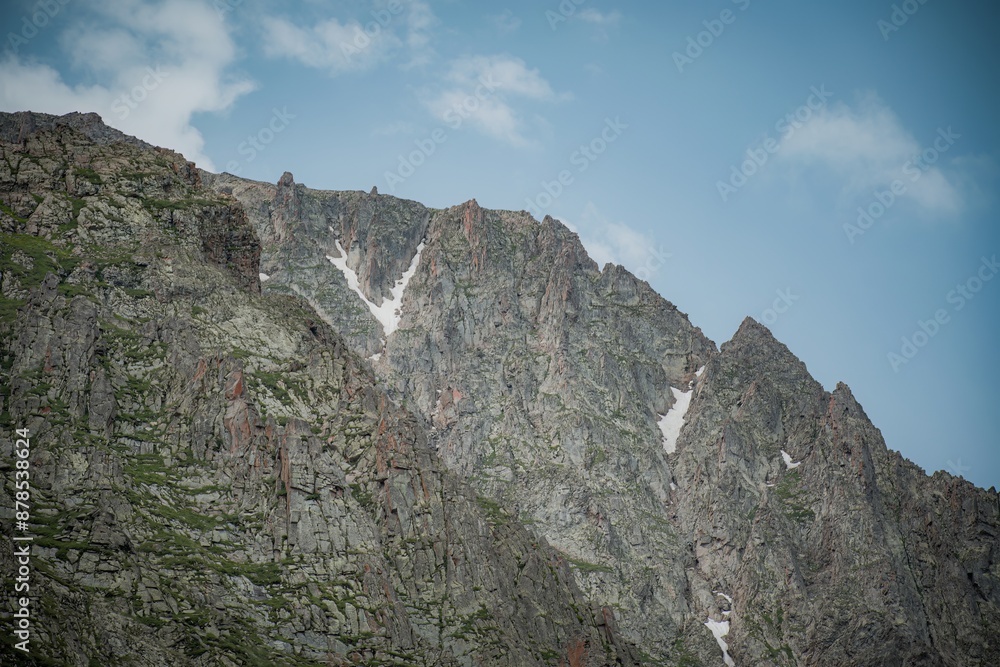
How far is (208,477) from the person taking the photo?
137 m

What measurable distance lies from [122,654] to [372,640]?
31801mm

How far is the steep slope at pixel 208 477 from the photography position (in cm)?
11438

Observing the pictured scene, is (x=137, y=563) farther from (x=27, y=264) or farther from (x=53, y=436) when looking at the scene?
(x=27, y=264)

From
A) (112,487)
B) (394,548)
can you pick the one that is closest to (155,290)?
(112,487)

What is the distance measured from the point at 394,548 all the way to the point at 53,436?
44.8m

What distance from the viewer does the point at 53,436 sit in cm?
12719

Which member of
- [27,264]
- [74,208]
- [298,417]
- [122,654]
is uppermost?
[74,208]

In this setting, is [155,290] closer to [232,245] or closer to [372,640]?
[232,245]

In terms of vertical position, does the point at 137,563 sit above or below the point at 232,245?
below

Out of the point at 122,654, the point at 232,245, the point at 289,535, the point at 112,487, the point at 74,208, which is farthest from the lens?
the point at 232,245

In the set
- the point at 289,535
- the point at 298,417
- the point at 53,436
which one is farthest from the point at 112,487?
the point at 298,417

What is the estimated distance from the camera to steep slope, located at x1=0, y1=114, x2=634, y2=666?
11438cm

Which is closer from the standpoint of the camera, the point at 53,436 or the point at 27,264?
the point at 53,436

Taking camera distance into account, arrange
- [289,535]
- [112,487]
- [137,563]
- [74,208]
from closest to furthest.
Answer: [137,563]
[112,487]
[289,535]
[74,208]
